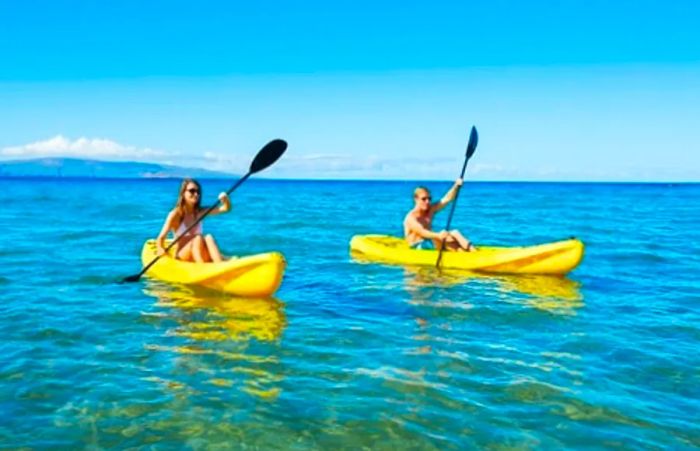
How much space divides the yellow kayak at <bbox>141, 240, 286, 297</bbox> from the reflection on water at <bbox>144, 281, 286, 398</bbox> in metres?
0.13

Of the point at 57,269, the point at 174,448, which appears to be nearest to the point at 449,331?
the point at 174,448

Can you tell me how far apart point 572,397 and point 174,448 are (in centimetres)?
302

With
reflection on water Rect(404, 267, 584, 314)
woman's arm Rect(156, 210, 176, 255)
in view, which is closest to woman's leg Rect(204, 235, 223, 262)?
woman's arm Rect(156, 210, 176, 255)

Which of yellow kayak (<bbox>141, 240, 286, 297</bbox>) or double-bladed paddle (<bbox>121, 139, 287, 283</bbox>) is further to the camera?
double-bladed paddle (<bbox>121, 139, 287, 283</bbox>)

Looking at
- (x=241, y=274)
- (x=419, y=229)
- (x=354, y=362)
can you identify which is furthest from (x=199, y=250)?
(x=419, y=229)

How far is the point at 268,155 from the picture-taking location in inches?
385

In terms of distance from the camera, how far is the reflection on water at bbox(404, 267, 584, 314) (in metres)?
8.74

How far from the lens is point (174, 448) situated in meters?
4.19

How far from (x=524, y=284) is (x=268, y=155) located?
4.36 m

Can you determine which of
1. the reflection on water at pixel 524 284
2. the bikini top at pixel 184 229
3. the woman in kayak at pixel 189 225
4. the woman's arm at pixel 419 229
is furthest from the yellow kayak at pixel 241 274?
the woman's arm at pixel 419 229

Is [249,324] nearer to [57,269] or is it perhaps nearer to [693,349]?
[693,349]

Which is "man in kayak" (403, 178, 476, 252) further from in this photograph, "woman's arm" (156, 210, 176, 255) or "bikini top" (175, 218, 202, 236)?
"woman's arm" (156, 210, 176, 255)

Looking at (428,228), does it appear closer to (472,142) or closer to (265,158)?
(472,142)

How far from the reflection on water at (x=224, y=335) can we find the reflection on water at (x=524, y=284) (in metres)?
2.81
